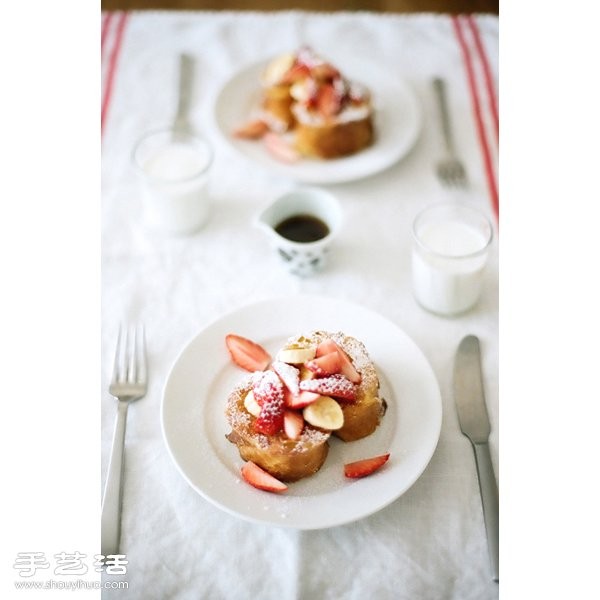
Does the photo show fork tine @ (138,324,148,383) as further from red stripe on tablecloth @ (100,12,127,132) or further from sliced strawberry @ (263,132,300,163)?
red stripe on tablecloth @ (100,12,127,132)

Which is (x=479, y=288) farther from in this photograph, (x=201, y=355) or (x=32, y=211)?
(x=32, y=211)

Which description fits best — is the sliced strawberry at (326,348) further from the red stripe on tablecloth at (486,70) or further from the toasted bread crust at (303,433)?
the red stripe on tablecloth at (486,70)

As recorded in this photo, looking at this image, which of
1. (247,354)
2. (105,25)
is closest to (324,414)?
(247,354)

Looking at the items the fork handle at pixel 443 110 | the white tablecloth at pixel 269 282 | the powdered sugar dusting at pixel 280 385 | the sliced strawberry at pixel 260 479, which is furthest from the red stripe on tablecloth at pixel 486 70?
the sliced strawberry at pixel 260 479

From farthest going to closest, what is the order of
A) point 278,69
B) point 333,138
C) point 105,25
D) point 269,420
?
1. point 105,25
2. point 278,69
3. point 333,138
4. point 269,420

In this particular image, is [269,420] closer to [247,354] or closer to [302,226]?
Answer: [247,354]
